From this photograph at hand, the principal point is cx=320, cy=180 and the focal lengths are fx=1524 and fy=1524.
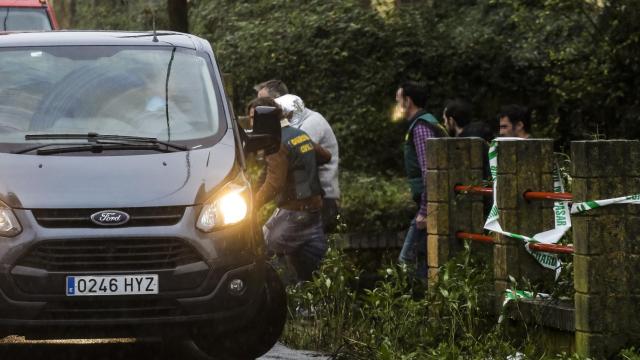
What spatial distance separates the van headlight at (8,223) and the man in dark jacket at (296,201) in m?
3.52

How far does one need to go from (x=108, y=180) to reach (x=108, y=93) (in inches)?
45.7

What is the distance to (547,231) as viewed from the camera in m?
9.42

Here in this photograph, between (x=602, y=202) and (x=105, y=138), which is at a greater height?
(x=105, y=138)

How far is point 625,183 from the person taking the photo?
817cm

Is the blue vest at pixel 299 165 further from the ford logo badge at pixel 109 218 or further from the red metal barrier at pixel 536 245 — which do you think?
the ford logo badge at pixel 109 218

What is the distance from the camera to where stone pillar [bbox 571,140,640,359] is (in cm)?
812

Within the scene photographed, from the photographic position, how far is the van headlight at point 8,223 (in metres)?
8.22

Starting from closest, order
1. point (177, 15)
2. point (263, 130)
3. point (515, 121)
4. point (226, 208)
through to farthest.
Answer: point (226, 208)
point (263, 130)
point (515, 121)
point (177, 15)

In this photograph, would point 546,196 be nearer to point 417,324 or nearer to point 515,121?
point 417,324

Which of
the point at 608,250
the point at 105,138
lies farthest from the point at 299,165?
the point at 608,250

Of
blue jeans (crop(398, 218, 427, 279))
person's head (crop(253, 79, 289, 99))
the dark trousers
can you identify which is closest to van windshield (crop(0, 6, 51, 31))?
person's head (crop(253, 79, 289, 99))

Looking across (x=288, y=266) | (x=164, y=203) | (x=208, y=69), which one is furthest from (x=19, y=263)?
(x=288, y=266)

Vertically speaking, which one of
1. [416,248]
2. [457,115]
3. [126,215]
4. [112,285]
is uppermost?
[457,115]

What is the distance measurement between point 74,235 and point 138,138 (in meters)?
1.01
